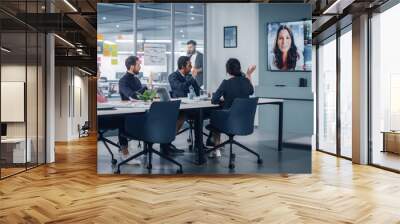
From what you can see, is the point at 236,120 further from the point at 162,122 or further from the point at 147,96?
the point at 147,96

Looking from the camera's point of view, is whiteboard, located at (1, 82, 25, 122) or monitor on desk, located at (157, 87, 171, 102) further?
whiteboard, located at (1, 82, 25, 122)

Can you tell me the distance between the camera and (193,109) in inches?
223

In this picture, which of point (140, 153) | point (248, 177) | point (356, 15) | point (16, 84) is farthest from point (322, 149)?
point (16, 84)

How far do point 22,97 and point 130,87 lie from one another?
253 centimetres

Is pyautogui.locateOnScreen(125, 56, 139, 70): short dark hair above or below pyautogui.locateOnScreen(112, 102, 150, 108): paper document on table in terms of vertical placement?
above

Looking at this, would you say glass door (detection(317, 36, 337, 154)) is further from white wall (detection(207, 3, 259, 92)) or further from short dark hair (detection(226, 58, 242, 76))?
short dark hair (detection(226, 58, 242, 76))

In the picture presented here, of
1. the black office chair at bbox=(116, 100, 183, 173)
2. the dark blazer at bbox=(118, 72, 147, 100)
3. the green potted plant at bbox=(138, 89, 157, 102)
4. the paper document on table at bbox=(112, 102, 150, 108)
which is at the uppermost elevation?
the dark blazer at bbox=(118, 72, 147, 100)

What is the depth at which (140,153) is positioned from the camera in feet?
18.6

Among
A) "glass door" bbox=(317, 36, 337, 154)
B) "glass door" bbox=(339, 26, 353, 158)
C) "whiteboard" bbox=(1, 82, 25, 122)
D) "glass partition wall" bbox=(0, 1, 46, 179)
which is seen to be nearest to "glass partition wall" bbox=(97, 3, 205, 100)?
"glass partition wall" bbox=(0, 1, 46, 179)

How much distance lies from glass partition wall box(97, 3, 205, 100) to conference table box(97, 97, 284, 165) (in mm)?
331

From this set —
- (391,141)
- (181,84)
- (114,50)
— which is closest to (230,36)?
(181,84)

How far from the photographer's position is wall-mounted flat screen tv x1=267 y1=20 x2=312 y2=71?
18.6 ft

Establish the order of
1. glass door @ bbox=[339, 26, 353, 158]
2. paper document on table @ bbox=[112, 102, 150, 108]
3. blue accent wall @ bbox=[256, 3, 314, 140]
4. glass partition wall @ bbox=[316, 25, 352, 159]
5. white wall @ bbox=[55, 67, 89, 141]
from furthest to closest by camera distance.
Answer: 1. white wall @ bbox=[55, 67, 89, 141]
2. glass partition wall @ bbox=[316, 25, 352, 159]
3. glass door @ bbox=[339, 26, 353, 158]
4. blue accent wall @ bbox=[256, 3, 314, 140]
5. paper document on table @ bbox=[112, 102, 150, 108]

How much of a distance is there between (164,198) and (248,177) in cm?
180
